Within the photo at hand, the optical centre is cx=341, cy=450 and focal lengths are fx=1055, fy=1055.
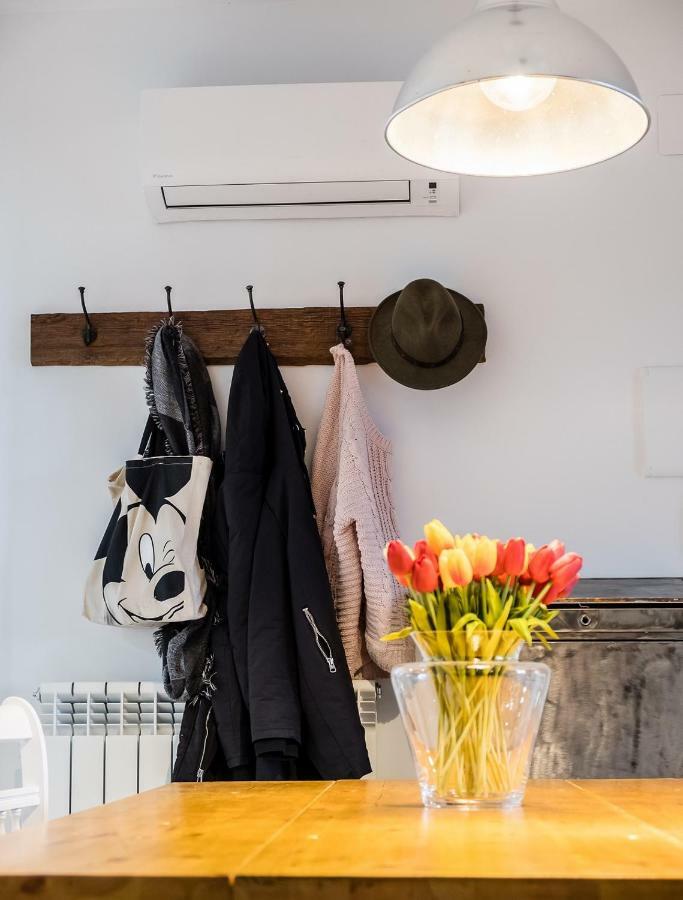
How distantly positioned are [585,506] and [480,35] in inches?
66.8

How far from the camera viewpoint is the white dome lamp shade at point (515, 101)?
4.66 ft

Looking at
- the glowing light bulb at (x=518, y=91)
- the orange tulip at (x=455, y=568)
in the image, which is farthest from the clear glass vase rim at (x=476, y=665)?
the glowing light bulb at (x=518, y=91)

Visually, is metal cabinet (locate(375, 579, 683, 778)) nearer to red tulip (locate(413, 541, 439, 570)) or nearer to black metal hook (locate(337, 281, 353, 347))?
black metal hook (locate(337, 281, 353, 347))

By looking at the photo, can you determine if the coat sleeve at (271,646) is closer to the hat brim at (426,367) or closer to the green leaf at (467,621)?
the hat brim at (426,367)

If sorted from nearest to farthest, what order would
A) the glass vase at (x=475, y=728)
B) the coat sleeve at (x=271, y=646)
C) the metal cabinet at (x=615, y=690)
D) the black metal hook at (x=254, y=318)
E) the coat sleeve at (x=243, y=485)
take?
the glass vase at (x=475, y=728) → the metal cabinet at (x=615, y=690) → the coat sleeve at (x=271, y=646) → the coat sleeve at (x=243, y=485) → the black metal hook at (x=254, y=318)

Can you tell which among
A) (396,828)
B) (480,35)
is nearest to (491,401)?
(480,35)

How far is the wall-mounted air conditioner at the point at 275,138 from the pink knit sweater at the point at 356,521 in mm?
497

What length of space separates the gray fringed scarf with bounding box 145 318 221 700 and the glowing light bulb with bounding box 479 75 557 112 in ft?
4.68

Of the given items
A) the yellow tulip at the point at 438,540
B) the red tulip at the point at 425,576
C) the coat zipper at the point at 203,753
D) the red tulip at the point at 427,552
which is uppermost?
the yellow tulip at the point at 438,540

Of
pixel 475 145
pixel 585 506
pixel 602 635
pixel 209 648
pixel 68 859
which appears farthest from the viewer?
pixel 585 506

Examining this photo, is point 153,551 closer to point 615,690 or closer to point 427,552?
point 615,690

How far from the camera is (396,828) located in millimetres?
1180

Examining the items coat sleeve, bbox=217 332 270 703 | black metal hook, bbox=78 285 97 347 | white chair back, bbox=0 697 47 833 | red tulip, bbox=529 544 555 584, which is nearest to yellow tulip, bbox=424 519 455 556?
red tulip, bbox=529 544 555 584

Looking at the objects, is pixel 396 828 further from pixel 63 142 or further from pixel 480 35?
pixel 63 142
